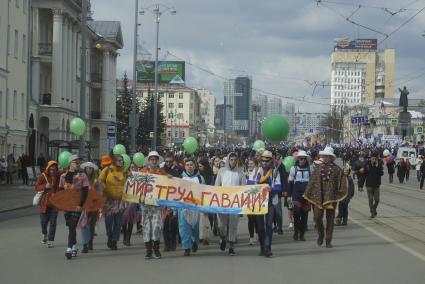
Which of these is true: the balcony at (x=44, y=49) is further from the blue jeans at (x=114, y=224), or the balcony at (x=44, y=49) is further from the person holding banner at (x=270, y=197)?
the blue jeans at (x=114, y=224)

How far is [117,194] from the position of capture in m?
12.8

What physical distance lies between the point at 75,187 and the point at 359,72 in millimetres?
148503

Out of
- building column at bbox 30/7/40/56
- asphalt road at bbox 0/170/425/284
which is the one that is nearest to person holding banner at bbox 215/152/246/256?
asphalt road at bbox 0/170/425/284

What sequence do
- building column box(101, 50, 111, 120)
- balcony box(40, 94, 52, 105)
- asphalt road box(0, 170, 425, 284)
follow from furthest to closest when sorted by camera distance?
building column box(101, 50, 111, 120) → balcony box(40, 94, 52, 105) → asphalt road box(0, 170, 425, 284)

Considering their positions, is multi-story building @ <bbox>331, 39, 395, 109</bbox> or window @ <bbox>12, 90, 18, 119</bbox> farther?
multi-story building @ <bbox>331, 39, 395, 109</bbox>

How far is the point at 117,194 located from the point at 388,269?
474cm

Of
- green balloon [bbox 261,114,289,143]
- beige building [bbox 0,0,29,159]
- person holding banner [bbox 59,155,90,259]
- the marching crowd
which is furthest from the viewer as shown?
beige building [bbox 0,0,29,159]

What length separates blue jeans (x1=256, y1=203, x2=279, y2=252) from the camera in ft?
39.3

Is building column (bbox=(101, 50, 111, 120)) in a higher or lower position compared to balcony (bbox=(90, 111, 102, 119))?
higher

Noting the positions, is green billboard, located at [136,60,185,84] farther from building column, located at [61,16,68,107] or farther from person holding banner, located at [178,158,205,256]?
person holding banner, located at [178,158,205,256]

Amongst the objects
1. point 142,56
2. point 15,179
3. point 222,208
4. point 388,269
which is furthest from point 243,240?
point 142,56

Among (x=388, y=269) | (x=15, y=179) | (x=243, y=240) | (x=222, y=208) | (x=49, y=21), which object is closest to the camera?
(x=388, y=269)

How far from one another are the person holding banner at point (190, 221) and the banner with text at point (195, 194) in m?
0.13

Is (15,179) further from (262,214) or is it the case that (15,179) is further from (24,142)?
(262,214)
